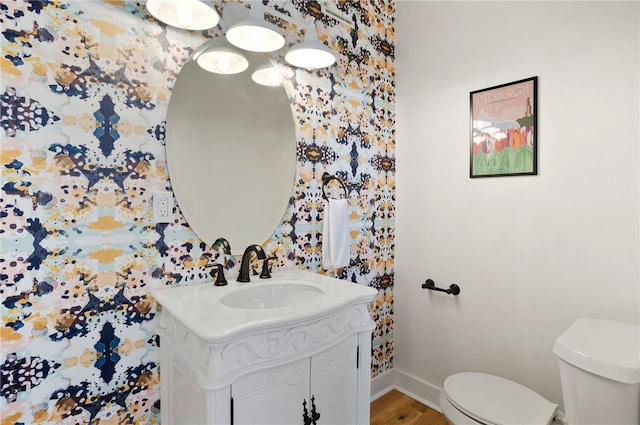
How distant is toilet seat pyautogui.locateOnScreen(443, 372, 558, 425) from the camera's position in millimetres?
1302

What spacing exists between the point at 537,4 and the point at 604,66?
46 cm

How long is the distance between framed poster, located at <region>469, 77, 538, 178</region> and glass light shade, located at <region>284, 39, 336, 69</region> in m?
0.85

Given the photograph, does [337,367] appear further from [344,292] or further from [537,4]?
[537,4]

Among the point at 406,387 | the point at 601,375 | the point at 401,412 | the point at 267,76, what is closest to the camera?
the point at 601,375

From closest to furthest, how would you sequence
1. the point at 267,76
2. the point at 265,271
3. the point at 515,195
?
the point at 265,271, the point at 267,76, the point at 515,195

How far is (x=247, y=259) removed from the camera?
1.45 metres

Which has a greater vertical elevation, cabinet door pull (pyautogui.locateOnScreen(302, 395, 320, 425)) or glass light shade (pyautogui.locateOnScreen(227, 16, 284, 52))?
glass light shade (pyautogui.locateOnScreen(227, 16, 284, 52))

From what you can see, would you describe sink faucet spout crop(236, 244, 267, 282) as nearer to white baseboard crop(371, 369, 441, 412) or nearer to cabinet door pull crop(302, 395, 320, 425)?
cabinet door pull crop(302, 395, 320, 425)

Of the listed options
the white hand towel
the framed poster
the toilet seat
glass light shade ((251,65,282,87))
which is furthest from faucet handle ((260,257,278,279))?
the framed poster

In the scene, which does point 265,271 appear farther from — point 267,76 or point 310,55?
point 310,55

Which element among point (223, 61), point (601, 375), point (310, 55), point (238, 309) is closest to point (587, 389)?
point (601, 375)

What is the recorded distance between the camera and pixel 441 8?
2006 mm

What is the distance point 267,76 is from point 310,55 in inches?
9.0

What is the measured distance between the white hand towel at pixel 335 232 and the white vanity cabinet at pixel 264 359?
1.21 feet
